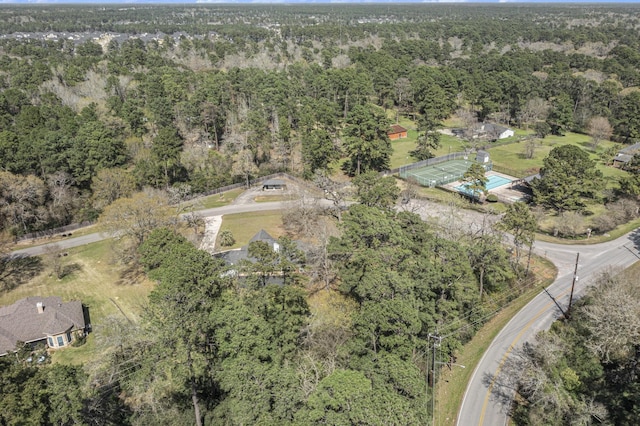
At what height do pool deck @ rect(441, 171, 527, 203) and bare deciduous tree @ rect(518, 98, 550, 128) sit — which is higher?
bare deciduous tree @ rect(518, 98, 550, 128)

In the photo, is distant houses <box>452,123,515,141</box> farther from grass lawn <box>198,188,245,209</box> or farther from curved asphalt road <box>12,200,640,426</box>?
grass lawn <box>198,188,245,209</box>

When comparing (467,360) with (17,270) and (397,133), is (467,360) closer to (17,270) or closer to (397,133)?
(17,270)

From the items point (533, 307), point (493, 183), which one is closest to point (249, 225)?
point (533, 307)

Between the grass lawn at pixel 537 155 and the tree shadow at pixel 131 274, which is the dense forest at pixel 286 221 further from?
the grass lawn at pixel 537 155

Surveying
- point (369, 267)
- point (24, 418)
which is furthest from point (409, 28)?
point (24, 418)

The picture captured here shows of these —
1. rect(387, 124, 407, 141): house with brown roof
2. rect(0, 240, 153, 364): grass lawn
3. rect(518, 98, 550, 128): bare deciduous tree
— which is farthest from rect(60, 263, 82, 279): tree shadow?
rect(518, 98, 550, 128): bare deciduous tree

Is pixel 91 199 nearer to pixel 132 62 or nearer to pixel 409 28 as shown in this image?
pixel 132 62

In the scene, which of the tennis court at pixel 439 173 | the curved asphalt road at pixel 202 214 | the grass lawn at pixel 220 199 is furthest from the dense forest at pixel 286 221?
the curved asphalt road at pixel 202 214
